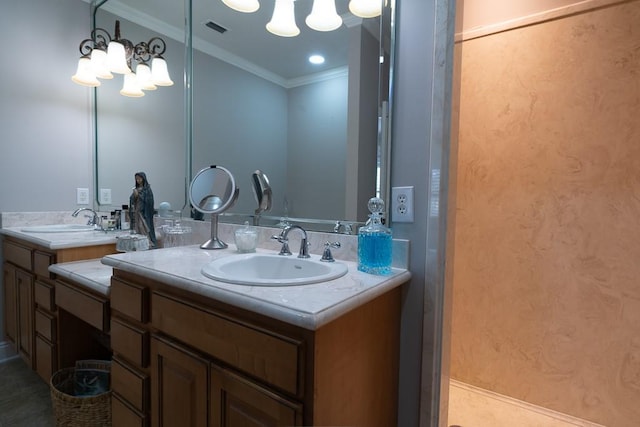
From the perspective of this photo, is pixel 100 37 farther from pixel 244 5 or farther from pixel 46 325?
pixel 46 325

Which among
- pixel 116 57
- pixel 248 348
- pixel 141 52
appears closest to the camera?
pixel 248 348

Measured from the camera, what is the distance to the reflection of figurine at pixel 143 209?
1.73 meters

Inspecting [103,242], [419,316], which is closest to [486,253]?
[419,316]

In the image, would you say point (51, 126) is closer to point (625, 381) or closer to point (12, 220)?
point (12, 220)

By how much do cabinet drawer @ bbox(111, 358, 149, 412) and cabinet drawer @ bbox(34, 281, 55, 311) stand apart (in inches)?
27.7

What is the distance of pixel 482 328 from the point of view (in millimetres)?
1812

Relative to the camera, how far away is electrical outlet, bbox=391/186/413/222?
3.59 ft

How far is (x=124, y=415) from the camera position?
1.17 metres

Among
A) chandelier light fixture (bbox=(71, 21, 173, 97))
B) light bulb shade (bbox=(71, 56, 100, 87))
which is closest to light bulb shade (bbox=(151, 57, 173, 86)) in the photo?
chandelier light fixture (bbox=(71, 21, 173, 97))

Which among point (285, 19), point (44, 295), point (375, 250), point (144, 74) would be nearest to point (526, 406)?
point (375, 250)

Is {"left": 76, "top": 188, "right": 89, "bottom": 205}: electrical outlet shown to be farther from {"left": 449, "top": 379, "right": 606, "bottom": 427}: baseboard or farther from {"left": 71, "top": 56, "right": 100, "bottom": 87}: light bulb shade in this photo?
{"left": 449, "top": 379, "right": 606, "bottom": 427}: baseboard

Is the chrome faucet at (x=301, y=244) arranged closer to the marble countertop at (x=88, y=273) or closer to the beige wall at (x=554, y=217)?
the marble countertop at (x=88, y=273)

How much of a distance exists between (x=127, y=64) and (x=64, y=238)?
1184mm

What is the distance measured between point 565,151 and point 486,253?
0.65 meters
